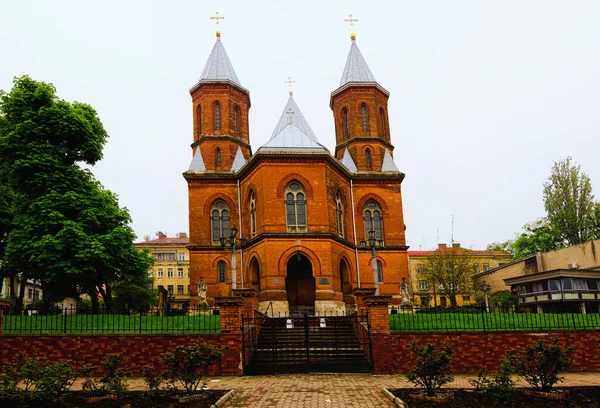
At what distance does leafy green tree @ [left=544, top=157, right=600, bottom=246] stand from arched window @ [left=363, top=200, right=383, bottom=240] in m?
22.5

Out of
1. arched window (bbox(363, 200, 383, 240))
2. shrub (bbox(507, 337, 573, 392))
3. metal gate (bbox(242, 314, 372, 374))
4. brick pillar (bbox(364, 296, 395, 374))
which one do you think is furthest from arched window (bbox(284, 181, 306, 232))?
shrub (bbox(507, 337, 573, 392))

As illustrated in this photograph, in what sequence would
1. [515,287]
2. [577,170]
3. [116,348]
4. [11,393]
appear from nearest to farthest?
[11,393], [116,348], [515,287], [577,170]

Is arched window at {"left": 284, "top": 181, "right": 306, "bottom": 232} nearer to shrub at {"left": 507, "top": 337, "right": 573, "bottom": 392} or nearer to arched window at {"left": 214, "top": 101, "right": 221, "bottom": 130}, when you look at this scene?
arched window at {"left": 214, "top": 101, "right": 221, "bottom": 130}

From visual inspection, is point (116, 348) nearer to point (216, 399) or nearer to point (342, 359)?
point (216, 399)

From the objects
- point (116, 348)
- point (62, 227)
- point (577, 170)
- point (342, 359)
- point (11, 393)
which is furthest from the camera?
point (577, 170)

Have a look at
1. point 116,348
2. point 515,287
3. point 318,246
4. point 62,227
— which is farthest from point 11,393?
point 515,287

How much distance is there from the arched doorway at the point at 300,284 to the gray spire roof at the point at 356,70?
13781mm

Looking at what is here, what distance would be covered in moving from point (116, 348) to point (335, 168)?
769 inches

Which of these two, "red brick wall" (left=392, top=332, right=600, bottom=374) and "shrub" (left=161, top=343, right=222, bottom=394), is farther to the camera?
"red brick wall" (left=392, top=332, right=600, bottom=374)

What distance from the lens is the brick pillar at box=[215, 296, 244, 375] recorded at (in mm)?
15167

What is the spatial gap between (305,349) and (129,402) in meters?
7.65

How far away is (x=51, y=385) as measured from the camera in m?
9.91

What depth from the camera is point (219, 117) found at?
35.7 m

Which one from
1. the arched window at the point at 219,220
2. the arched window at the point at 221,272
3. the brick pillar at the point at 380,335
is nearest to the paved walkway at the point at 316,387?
the brick pillar at the point at 380,335
